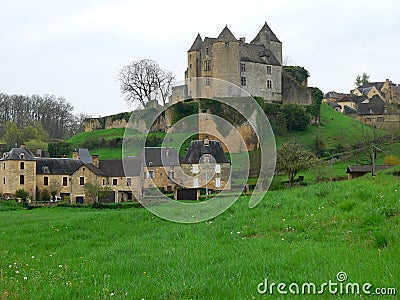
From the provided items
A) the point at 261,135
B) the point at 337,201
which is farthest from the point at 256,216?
the point at 261,135

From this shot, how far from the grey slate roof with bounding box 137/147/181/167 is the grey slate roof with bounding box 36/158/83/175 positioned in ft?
22.8

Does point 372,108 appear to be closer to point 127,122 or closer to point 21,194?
point 127,122

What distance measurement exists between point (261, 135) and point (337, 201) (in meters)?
57.6

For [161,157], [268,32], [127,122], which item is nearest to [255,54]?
[268,32]

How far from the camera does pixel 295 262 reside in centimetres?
848

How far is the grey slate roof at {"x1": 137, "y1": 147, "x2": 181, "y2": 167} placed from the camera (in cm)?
5591

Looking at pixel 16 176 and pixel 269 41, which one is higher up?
pixel 269 41

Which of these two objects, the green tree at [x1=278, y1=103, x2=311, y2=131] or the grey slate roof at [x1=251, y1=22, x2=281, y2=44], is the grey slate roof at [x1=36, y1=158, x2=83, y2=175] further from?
the grey slate roof at [x1=251, y1=22, x2=281, y2=44]

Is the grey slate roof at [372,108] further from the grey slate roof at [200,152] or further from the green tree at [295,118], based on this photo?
the grey slate roof at [200,152]

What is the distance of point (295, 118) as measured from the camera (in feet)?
241

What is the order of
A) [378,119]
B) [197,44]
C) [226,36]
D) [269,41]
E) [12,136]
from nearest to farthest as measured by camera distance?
[226,36] < [197,44] < [269,41] < [12,136] < [378,119]

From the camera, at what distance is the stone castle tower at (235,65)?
7306 centimetres

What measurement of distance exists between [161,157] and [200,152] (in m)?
6.72

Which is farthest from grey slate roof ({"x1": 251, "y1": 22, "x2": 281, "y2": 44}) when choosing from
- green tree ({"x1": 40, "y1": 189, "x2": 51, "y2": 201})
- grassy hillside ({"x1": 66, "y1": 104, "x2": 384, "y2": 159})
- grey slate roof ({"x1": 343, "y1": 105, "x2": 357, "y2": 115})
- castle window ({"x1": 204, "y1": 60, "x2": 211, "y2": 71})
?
green tree ({"x1": 40, "y1": 189, "x2": 51, "y2": 201})
